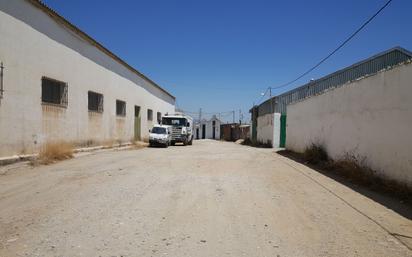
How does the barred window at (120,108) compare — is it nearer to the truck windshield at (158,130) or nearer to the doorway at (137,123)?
the truck windshield at (158,130)

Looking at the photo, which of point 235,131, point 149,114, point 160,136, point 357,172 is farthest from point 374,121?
point 235,131

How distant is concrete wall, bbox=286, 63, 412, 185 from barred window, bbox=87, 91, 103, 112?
1273cm

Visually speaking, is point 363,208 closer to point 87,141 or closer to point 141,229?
point 141,229

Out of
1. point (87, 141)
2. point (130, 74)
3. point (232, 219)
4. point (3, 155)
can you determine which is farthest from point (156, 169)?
point (130, 74)

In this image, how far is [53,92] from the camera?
17203 millimetres

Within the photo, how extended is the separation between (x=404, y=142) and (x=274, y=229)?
4.92 meters

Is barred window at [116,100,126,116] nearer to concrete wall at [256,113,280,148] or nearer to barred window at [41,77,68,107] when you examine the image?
barred window at [41,77,68,107]

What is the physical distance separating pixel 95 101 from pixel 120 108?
18.1 feet

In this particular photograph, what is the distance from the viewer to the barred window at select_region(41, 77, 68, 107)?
16.0 m

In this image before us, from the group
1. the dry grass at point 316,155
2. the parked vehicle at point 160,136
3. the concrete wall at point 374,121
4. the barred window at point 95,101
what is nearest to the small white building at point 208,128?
the parked vehicle at point 160,136

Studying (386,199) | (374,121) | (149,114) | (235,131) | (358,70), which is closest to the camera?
(386,199)

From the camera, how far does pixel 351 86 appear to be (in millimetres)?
12859

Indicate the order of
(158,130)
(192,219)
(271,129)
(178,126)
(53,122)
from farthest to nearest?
(178,126) < (271,129) < (158,130) < (53,122) < (192,219)

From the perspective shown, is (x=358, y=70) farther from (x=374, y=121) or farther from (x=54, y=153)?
(x=54, y=153)
